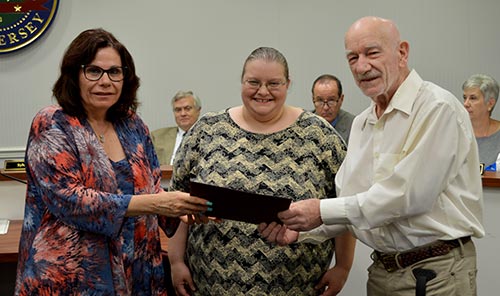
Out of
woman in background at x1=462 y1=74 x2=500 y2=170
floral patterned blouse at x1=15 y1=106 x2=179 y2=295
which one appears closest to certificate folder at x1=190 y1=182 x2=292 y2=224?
floral patterned blouse at x1=15 y1=106 x2=179 y2=295

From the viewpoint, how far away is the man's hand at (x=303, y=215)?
2.10 m

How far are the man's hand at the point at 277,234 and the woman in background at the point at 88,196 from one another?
0.98ft

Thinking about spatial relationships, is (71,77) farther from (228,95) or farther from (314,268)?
(228,95)

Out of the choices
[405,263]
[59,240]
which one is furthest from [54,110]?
[405,263]

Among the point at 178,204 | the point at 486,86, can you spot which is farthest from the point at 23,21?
the point at 178,204

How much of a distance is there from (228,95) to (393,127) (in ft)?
13.5

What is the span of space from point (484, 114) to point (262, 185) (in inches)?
113

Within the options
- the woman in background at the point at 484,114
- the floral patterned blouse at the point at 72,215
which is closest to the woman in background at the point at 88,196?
the floral patterned blouse at the point at 72,215

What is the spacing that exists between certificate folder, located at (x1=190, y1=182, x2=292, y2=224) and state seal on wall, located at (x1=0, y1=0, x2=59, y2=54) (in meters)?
4.25

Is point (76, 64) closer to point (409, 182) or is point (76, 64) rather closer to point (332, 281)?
point (409, 182)

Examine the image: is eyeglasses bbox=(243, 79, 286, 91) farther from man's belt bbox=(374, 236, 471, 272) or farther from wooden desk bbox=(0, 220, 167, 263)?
wooden desk bbox=(0, 220, 167, 263)

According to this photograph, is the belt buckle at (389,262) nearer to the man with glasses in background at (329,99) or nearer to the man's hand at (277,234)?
the man's hand at (277,234)

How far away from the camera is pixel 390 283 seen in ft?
6.71

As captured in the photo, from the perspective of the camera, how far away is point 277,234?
2.24m
